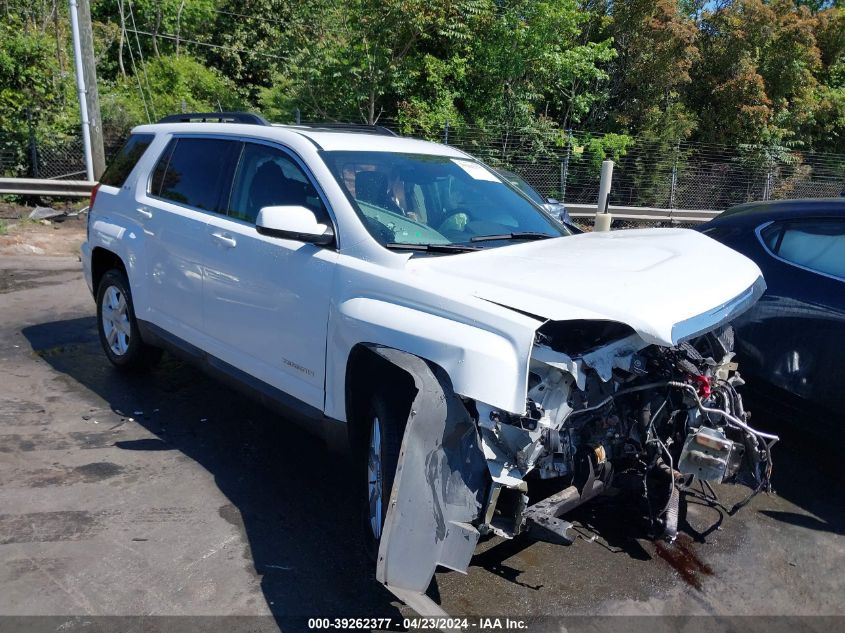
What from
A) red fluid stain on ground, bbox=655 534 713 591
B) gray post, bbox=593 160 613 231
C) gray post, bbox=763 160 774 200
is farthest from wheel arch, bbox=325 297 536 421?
gray post, bbox=763 160 774 200

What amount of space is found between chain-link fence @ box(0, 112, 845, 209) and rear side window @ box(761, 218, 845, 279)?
12514 millimetres

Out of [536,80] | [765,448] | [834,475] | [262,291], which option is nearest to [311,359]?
[262,291]

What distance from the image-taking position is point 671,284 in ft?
10.2

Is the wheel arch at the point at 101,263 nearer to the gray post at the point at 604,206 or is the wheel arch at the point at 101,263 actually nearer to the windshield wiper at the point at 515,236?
the windshield wiper at the point at 515,236

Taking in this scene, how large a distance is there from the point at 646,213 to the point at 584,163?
9.55ft

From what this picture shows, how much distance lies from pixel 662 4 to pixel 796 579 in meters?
19.7

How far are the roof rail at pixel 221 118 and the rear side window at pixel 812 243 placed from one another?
11.4ft

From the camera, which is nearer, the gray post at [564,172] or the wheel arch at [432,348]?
the wheel arch at [432,348]

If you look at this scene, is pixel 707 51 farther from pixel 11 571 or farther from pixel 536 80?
pixel 11 571

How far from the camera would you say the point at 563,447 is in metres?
2.99

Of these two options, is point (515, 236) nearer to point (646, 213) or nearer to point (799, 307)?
point (799, 307)

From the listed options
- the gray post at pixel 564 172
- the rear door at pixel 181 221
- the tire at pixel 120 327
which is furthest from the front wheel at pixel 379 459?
the gray post at pixel 564 172

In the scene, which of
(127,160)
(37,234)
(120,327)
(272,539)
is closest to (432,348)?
(272,539)

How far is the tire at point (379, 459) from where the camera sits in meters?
3.00
